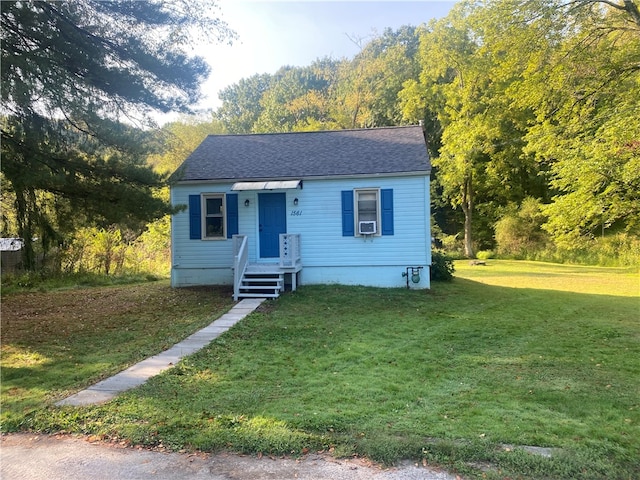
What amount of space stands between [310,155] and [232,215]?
2.92 meters

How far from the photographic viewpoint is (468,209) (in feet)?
86.2

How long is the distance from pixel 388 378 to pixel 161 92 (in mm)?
6683

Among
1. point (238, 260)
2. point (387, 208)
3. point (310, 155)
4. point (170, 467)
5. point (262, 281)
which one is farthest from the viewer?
point (310, 155)

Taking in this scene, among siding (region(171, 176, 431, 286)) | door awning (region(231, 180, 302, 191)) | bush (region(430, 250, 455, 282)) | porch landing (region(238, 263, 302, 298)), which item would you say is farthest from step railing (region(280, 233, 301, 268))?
bush (region(430, 250, 455, 282))

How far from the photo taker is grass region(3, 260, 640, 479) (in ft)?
10.4

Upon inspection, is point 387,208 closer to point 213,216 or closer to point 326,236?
point 326,236

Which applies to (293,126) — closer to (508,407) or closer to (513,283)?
(513,283)

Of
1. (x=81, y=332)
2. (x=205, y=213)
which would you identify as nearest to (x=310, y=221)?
(x=205, y=213)

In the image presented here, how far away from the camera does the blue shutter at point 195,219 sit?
11719 millimetres

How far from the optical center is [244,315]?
8.22 meters

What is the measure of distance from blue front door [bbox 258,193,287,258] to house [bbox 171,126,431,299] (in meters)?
0.03

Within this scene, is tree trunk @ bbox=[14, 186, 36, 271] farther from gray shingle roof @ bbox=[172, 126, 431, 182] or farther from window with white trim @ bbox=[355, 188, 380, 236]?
window with white trim @ bbox=[355, 188, 380, 236]

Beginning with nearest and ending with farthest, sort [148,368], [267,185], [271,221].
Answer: [148,368], [267,185], [271,221]

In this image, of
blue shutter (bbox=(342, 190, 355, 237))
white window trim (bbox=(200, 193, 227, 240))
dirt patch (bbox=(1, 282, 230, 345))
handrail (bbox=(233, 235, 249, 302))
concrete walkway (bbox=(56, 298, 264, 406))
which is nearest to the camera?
concrete walkway (bbox=(56, 298, 264, 406))
